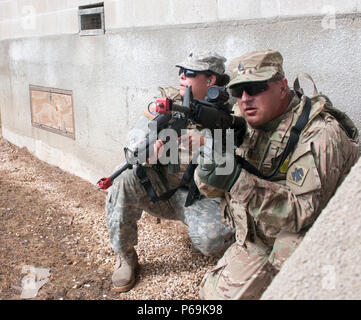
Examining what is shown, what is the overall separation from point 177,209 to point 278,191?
1.21 metres

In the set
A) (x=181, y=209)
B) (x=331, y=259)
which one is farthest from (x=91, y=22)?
(x=331, y=259)

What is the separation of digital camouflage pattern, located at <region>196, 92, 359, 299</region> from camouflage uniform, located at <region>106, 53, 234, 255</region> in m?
0.22

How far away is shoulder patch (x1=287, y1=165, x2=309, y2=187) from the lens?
1.69 metres

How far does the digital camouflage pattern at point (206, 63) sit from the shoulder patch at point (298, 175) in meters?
1.11

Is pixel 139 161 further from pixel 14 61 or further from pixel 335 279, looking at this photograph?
pixel 14 61

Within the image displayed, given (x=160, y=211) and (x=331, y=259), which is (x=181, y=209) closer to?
(x=160, y=211)

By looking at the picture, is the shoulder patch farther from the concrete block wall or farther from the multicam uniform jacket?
the concrete block wall

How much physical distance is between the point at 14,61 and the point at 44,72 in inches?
42.9

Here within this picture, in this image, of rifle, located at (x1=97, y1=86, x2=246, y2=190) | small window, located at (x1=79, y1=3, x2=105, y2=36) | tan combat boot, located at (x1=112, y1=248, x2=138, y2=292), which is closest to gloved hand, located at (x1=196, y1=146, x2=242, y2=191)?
rifle, located at (x1=97, y1=86, x2=246, y2=190)

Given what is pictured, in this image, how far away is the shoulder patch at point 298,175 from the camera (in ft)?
5.55

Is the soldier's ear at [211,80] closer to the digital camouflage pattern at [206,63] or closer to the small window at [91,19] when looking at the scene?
the digital camouflage pattern at [206,63]

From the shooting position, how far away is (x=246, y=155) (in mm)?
2184

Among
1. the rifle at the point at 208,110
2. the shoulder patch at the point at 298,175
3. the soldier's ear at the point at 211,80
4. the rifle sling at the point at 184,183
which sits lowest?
the rifle sling at the point at 184,183

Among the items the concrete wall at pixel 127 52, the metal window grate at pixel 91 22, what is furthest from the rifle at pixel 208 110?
the metal window grate at pixel 91 22
